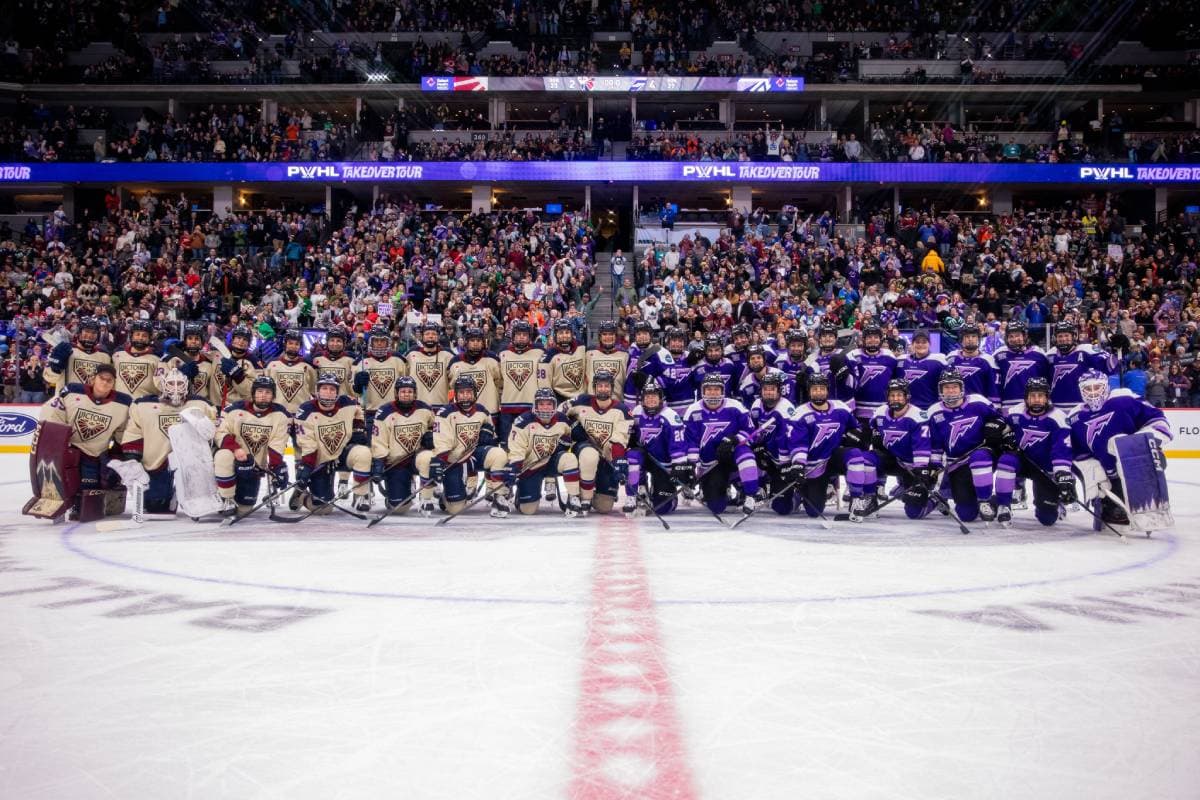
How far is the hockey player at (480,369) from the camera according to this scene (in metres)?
9.64

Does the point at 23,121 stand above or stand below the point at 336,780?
above

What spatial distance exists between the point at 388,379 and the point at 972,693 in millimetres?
7408

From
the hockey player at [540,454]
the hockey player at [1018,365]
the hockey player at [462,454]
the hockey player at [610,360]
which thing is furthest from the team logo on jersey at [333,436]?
the hockey player at [1018,365]

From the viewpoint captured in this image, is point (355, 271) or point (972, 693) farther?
point (355, 271)

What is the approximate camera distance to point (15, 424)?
1512cm

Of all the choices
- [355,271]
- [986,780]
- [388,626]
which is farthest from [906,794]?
[355,271]

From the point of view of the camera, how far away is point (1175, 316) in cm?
1758

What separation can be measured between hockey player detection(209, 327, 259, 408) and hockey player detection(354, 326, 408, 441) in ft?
3.49

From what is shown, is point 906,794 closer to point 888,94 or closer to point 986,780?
point 986,780

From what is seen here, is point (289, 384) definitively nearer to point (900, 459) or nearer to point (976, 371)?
point (900, 459)

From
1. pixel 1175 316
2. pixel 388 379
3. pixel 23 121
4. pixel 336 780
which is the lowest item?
pixel 336 780

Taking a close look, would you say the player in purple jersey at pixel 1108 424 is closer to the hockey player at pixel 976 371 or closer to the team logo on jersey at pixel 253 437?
the hockey player at pixel 976 371

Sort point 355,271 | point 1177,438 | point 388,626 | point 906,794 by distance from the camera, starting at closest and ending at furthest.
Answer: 1. point 906,794
2. point 388,626
3. point 1177,438
4. point 355,271

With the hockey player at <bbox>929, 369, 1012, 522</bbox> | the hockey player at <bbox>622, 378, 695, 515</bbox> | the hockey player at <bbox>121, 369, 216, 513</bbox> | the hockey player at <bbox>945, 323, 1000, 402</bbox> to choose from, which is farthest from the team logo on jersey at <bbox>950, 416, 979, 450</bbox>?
the hockey player at <bbox>121, 369, 216, 513</bbox>
